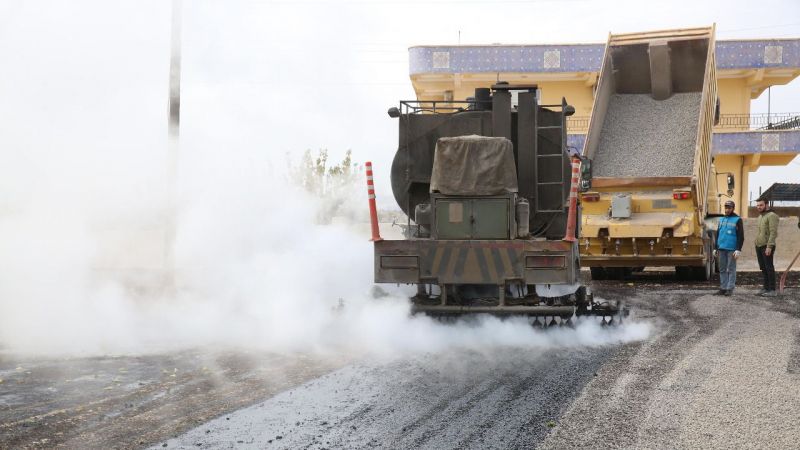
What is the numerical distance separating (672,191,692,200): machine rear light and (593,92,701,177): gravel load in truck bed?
0.36 metres

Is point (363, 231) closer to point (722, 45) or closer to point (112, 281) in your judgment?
point (112, 281)

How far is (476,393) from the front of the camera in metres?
6.08

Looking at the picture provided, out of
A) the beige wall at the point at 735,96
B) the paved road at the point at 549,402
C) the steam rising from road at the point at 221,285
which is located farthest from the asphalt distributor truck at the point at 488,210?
the beige wall at the point at 735,96

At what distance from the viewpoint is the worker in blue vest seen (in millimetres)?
13500

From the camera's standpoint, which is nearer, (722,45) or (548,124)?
(548,124)

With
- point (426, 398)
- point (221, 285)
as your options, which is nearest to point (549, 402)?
point (426, 398)

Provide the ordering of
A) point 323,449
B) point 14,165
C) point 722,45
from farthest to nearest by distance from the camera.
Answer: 1. point 722,45
2. point 14,165
3. point 323,449

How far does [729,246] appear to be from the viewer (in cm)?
1350

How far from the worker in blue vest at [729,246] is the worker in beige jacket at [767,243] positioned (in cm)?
51

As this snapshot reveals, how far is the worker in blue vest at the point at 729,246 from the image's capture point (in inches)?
531

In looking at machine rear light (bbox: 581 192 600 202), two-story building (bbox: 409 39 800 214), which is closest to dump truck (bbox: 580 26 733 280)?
machine rear light (bbox: 581 192 600 202)

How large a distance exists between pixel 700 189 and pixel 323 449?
12264 mm

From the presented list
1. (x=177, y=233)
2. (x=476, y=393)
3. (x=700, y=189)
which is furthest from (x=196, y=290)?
(x=700, y=189)

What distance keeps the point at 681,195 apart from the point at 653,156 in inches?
42.3
